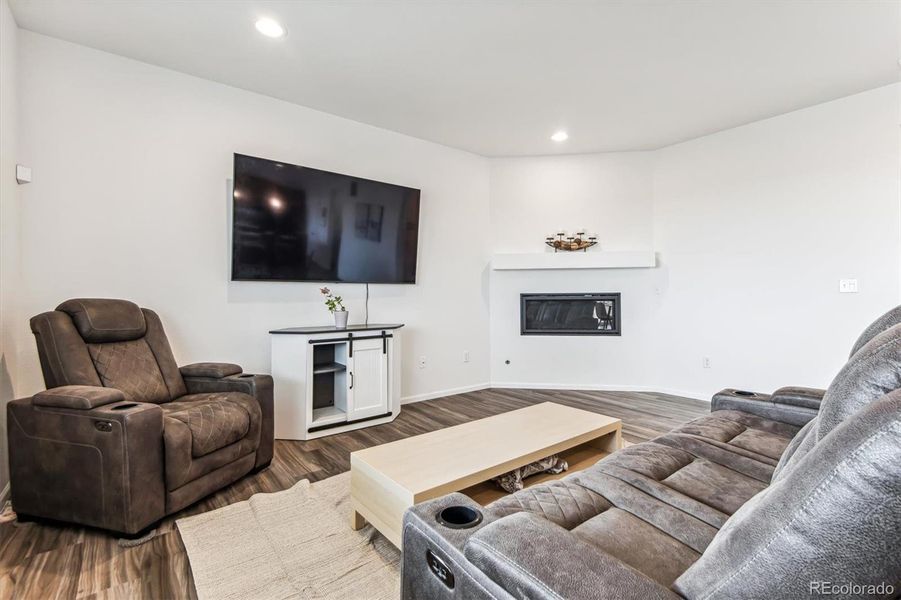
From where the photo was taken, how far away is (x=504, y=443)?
1.92 metres

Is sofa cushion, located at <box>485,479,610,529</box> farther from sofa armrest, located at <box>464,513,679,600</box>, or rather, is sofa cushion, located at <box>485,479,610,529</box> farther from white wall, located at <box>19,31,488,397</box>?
white wall, located at <box>19,31,488,397</box>

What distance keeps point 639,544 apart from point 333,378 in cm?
300

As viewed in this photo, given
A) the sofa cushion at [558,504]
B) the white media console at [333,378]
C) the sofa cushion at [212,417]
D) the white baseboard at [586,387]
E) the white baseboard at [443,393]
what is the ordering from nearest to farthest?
the sofa cushion at [558,504], the sofa cushion at [212,417], the white media console at [333,378], the white baseboard at [443,393], the white baseboard at [586,387]

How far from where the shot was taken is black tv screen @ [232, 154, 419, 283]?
3.07 metres

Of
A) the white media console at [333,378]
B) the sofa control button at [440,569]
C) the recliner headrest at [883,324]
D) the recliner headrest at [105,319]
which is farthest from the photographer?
the white media console at [333,378]

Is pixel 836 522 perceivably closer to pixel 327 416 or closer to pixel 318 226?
pixel 327 416

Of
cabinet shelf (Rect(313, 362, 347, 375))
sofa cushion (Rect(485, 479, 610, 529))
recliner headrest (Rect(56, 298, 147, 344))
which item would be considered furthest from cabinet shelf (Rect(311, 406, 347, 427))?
sofa cushion (Rect(485, 479, 610, 529))

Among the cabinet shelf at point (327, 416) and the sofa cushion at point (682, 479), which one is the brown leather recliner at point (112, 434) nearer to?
the cabinet shelf at point (327, 416)

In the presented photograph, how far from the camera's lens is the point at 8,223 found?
2.23m

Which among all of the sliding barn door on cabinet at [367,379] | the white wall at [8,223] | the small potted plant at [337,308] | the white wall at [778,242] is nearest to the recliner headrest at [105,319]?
the white wall at [8,223]

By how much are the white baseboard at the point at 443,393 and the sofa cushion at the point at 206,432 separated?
187cm

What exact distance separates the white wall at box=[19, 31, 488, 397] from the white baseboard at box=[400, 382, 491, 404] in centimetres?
8

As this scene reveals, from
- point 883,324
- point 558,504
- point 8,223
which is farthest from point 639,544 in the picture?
point 8,223

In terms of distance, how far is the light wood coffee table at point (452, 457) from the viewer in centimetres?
156
